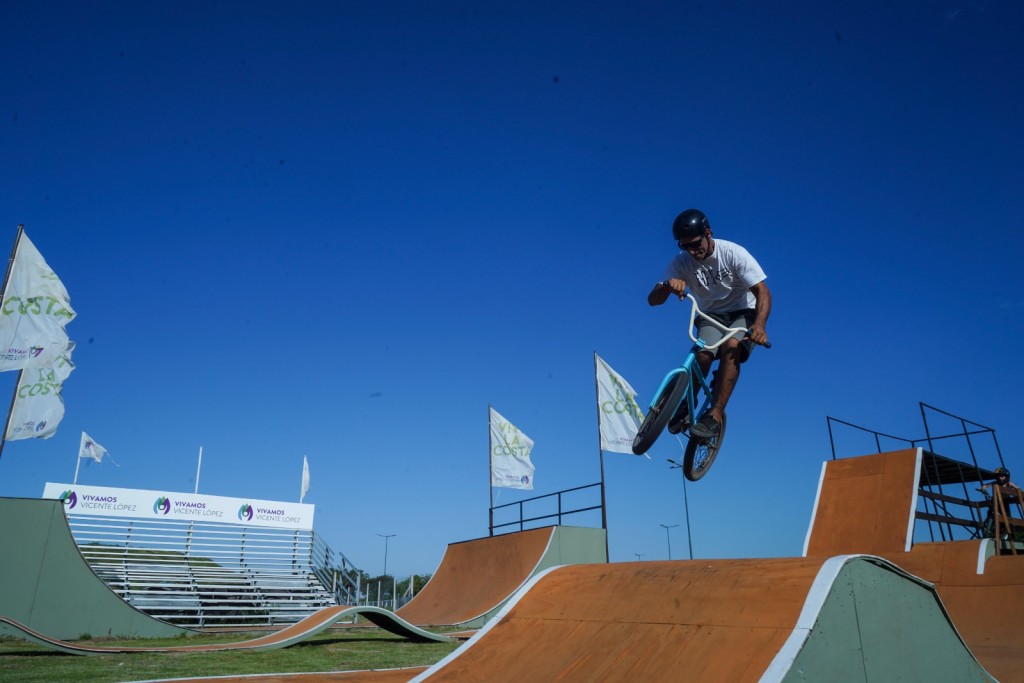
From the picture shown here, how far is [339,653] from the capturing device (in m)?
10.7

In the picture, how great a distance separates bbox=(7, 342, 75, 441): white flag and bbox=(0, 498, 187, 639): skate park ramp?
1.51m

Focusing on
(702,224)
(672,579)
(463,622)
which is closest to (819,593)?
(672,579)

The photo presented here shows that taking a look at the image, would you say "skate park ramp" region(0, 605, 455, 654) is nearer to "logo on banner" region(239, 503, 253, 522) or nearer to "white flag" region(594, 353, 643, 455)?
"white flag" region(594, 353, 643, 455)

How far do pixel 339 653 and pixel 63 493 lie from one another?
A: 1539 centimetres

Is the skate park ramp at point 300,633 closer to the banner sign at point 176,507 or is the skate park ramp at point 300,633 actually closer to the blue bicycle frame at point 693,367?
the blue bicycle frame at point 693,367

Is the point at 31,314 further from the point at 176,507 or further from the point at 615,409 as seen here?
the point at 615,409

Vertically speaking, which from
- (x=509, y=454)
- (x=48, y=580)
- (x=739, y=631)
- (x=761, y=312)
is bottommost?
(x=739, y=631)

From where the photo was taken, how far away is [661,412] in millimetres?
5234

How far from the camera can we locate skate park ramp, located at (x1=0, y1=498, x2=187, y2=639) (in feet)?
41.9

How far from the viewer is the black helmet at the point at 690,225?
508 centimetres

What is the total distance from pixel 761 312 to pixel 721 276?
43cm

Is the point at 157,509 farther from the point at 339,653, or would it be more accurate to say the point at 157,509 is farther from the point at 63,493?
the point at 339,653

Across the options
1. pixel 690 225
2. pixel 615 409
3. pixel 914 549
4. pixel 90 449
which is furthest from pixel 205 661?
pixel 90 449

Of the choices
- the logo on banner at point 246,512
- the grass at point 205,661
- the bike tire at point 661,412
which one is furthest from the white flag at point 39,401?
the bike tire at point 661,412
